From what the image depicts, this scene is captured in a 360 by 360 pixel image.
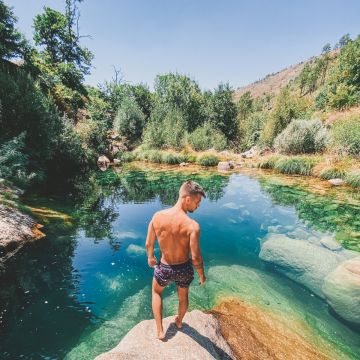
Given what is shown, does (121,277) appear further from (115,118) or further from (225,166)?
(115,118)

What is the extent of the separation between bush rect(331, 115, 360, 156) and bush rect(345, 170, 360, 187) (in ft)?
10.5

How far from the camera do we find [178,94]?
1249 inches

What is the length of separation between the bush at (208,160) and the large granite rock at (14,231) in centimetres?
1560

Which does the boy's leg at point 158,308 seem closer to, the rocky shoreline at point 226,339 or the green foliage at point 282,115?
the rocky shoreline at point 226,339

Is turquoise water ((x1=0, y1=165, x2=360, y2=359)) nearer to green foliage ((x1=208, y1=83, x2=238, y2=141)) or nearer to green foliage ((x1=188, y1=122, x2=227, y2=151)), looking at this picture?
green foliage ((x1=188, y1=122, x2=227, y2=151))

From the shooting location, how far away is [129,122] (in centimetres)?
2894

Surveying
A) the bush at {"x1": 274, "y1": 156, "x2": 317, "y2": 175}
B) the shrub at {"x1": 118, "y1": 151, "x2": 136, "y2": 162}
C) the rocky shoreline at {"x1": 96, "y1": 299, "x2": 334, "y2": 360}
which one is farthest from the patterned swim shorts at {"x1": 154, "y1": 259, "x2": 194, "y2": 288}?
the shrub at {"x1": 118, "y1": 151, "x2": 136, "y2": 162}

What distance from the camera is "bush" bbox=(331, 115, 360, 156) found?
15.8 m

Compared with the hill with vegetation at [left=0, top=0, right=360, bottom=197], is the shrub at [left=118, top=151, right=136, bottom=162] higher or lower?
lower

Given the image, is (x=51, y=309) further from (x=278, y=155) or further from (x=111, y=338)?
(x=278, y=155)

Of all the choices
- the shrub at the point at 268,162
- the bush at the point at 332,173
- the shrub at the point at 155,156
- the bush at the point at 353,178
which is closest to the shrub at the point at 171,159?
the shrub at the point at 155,156

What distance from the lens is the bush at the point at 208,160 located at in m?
21.2

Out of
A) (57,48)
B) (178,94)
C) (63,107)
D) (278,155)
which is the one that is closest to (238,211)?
(278,155)

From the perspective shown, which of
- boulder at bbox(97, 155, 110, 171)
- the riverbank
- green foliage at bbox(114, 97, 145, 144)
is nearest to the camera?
the riverbank
